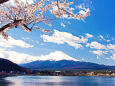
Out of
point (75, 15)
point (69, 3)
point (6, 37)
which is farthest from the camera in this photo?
point (6, 37)

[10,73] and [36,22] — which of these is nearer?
[36,22]

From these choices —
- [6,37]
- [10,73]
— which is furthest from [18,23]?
[10,73]

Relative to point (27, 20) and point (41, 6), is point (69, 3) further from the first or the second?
point (27, 20)

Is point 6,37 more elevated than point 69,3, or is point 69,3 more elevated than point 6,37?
point 69,3

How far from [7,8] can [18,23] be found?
995mm

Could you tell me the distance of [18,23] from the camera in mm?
8359

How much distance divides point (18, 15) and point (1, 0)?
2371 mm

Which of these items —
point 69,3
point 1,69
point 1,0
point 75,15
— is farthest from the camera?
point 1,69

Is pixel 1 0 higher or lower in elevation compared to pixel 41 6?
lower

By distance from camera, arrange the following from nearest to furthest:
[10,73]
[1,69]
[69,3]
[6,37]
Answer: [69,3], [6,37], [1,69], [10,73]

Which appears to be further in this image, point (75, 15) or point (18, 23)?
point (18, 23)

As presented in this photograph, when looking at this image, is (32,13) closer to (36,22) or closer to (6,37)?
(36,22)

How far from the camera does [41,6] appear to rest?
27.8ft

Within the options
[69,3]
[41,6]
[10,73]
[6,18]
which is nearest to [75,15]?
[69,3]
